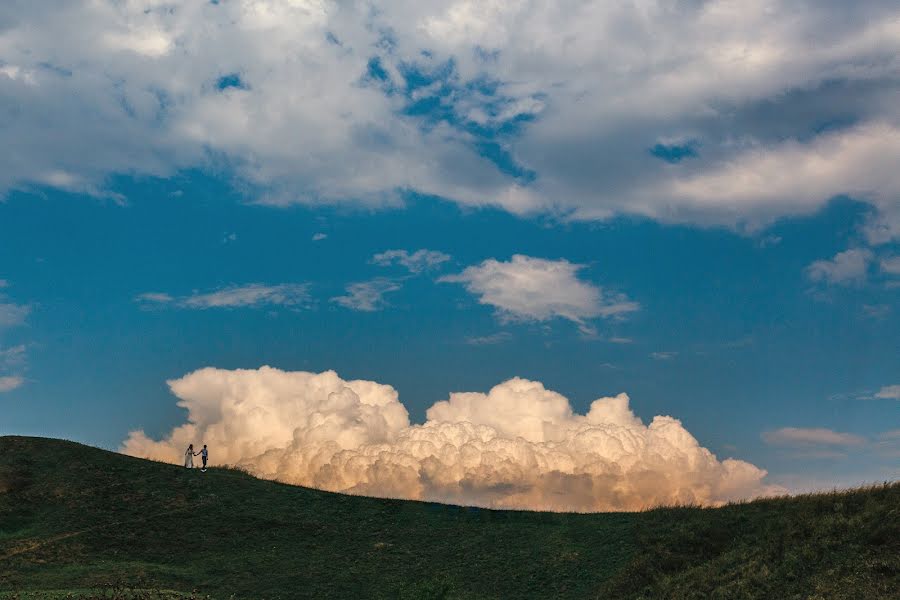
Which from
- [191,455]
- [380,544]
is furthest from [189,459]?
[380,544]

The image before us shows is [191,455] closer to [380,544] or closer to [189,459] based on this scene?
[189,459]

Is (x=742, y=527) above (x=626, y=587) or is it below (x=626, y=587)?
above

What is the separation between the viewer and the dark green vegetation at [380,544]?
1265 inches

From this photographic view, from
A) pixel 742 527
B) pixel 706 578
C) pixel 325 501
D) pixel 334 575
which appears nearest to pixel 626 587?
pixel 706 578

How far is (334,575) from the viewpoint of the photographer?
40.8 metres

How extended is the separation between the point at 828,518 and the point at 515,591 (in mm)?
15503

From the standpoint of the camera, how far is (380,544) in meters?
45.1

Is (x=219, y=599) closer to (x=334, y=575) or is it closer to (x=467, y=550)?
(x=334, y=575)

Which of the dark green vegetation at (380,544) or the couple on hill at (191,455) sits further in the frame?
the couple on hill at (191,455)

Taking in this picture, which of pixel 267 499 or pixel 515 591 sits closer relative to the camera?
pixel 515 591

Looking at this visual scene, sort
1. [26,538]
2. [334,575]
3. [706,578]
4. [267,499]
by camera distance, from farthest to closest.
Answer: [267,499]
[26,538]
[334,575]
[706,578]

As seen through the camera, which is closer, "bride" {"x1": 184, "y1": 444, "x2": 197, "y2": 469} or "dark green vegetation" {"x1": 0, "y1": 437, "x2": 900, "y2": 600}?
"dark green vegetation" {"x1": 0, "y1": 437, "x2": 900, "y2": 600}

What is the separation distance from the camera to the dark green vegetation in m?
32.1

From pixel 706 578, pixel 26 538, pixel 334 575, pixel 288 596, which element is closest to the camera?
pixel 706 578
